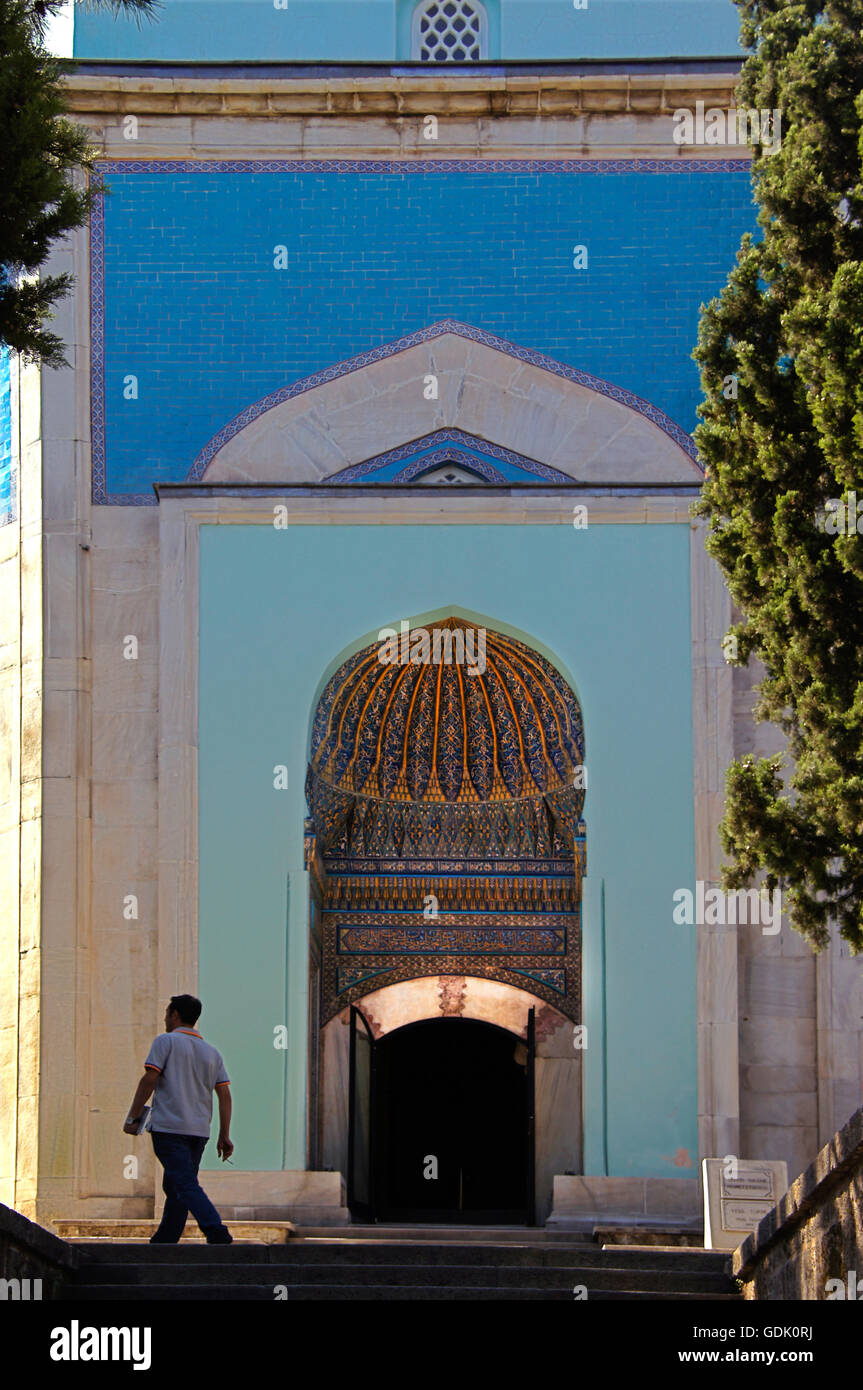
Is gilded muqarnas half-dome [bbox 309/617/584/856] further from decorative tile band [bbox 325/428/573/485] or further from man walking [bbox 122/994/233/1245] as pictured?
man walking [bbox 122/994/233/1245]

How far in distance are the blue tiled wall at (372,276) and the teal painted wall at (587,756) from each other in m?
0.98

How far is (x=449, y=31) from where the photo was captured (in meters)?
13.2

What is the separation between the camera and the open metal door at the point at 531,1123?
40.5 ft

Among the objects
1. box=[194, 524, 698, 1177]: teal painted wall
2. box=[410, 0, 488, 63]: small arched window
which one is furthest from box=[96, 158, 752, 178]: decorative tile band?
box=[194, 524, 698, 1177]: teal painted wall

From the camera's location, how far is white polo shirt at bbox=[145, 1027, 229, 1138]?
26.9ft

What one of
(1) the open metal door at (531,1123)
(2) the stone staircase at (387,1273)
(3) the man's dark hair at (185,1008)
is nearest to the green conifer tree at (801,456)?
(2) the stone staircase at (387,1273)

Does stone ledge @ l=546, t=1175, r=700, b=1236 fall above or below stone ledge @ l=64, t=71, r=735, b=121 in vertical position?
below

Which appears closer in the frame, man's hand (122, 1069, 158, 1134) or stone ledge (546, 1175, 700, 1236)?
man's hand (122, 1069, 158, 1134)

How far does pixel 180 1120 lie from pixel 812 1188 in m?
2.62

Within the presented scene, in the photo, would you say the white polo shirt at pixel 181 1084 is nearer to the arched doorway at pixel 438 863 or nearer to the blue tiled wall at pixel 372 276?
the arched doorway at pixel 438 863

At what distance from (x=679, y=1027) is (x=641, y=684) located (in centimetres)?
195

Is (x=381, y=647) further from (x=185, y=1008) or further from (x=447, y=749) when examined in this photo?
(x=185, y=1008)

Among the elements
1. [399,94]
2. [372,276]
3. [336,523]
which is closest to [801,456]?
[336,523]

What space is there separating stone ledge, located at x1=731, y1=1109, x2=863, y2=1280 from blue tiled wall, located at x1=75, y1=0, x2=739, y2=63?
319 inches
